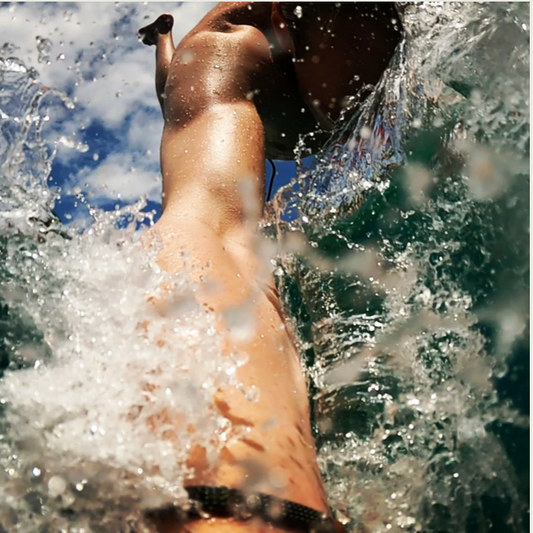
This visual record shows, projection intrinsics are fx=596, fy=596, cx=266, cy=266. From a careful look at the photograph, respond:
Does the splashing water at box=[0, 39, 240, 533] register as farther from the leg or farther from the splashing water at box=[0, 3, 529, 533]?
the leg

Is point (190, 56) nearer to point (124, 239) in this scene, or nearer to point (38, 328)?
point (124, 239)

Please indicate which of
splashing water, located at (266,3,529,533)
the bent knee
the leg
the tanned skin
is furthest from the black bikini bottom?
the leg

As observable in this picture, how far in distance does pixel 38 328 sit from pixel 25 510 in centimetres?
34

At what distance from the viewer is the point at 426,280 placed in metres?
1.51

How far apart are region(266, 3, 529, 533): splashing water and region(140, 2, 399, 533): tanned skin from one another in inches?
6.8

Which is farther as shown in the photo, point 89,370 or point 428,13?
point 428,13

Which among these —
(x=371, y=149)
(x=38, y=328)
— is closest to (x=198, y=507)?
(x=38, y=328)

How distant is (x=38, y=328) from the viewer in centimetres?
103

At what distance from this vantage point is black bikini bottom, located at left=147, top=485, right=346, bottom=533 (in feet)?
2.44

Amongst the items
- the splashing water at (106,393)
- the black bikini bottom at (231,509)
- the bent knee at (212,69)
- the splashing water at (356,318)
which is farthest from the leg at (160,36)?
the black bikini bottom at (231,509)

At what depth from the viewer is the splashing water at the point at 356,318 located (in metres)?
0.79

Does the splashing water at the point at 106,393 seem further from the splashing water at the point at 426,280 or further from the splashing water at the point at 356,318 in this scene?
the splashing water at the point at 426,280

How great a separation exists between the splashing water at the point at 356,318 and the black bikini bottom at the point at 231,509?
0.02 m

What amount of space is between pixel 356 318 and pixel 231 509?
95 cm
